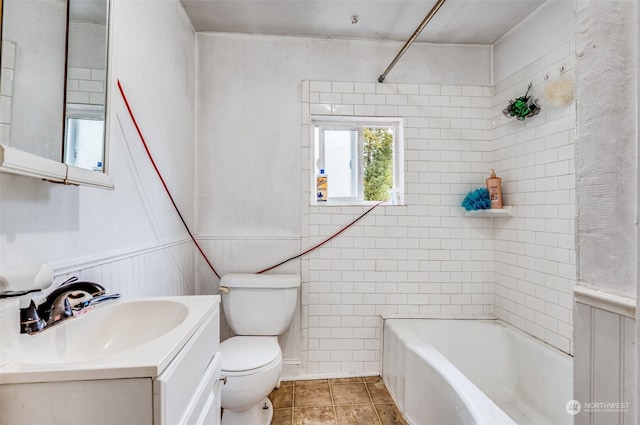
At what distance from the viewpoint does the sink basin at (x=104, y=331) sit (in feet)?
2.16

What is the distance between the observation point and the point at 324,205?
2.10 m

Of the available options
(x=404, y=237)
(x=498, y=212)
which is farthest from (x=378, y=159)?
(x=498, y=212)

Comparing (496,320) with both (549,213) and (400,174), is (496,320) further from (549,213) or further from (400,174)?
(400,174)

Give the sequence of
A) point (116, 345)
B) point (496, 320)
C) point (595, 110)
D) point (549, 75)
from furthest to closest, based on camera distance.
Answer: point (496, 320)
point (549, 75)
point (116, 345)
point (595, 110)

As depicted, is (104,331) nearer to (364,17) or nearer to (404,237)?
(404,237)

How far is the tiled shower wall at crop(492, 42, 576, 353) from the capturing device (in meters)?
1.61

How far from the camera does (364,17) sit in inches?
73.9

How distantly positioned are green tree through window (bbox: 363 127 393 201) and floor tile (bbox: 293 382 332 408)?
4.54 ft

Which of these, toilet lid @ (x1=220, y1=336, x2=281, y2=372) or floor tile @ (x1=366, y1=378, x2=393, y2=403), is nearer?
toilet lid @ (x1=220, y1=336, x2=281, y2=372)

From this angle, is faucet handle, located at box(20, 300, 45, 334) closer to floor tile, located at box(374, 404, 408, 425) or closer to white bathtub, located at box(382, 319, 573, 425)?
white bathtub, located at box(382, 319, 573, 425)

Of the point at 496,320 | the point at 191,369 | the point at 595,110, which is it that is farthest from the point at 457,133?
the point at 191,369

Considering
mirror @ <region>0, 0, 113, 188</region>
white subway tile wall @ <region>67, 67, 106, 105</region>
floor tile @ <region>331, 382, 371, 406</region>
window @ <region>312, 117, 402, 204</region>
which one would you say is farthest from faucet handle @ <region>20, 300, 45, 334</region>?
window @ <region>312, 117, 402, 204</region>

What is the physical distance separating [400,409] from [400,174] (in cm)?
155

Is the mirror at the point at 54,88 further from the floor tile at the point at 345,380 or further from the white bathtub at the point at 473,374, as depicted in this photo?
the floor tile at the point at 345,380
